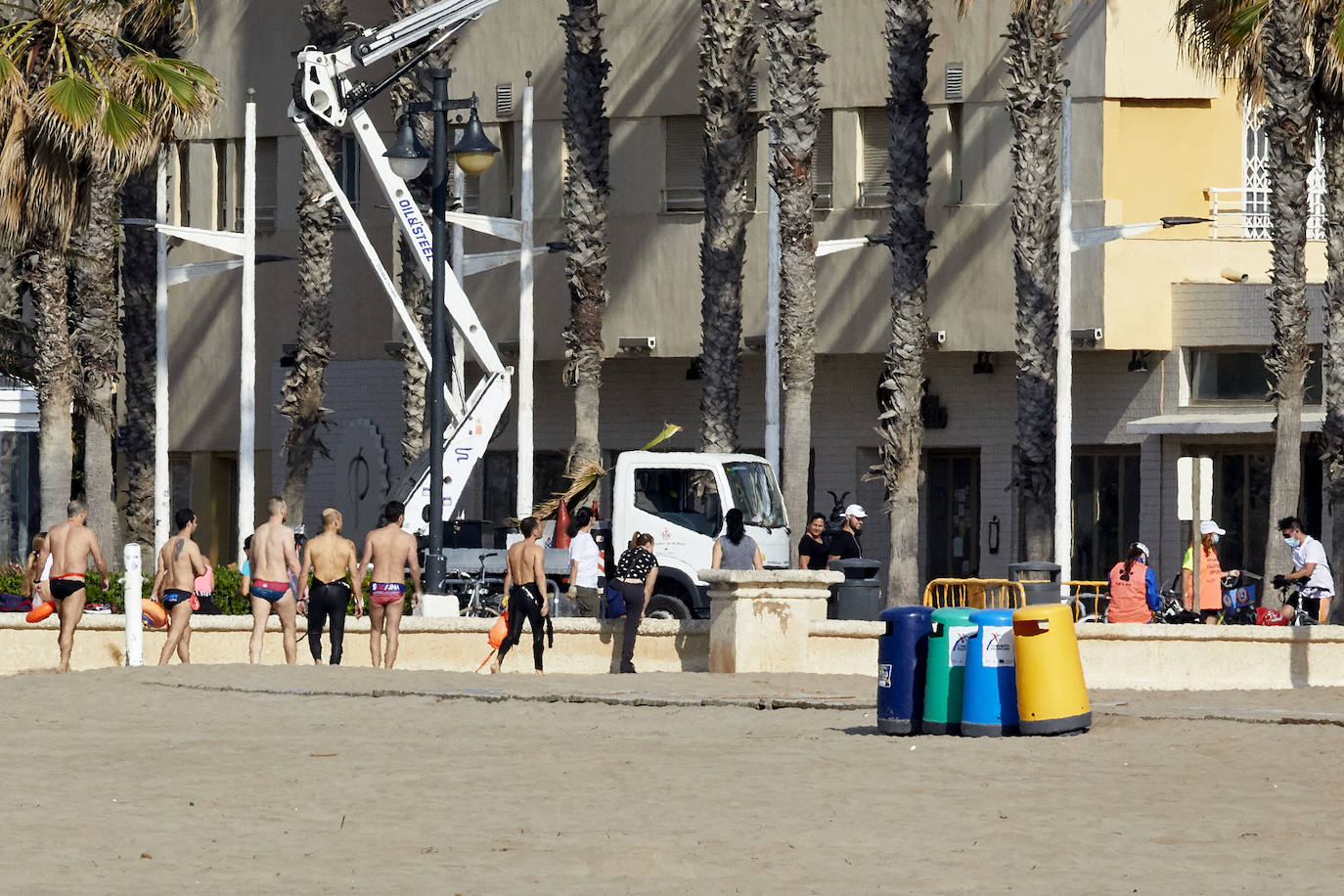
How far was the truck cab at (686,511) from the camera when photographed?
2505 cm

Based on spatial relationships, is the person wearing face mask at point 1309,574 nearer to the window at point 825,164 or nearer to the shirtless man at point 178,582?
the shirtless man at point 178,582

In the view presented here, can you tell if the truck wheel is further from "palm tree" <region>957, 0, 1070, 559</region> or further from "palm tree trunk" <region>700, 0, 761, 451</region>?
"palm tree" <region>957, 0, 1070, 559</region>

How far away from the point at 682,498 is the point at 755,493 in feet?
2.91

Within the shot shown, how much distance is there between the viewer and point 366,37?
26.7 metres

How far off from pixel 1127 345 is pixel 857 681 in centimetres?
1420

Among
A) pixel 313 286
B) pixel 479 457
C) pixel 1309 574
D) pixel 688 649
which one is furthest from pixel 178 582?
pixel 313 286

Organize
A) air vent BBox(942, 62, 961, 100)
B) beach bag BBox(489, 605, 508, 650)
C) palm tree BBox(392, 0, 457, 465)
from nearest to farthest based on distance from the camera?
beach bag BBox(489, 605, 508, 650)
palm tree BBox(392, 0, 457, 465)
air vent BBox(942, 62, 961, 100)

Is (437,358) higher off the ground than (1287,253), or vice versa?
(1287,253)

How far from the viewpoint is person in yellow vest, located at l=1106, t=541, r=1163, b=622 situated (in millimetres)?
24078

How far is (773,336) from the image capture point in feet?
103

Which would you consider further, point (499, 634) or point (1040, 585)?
point (1040, 585)

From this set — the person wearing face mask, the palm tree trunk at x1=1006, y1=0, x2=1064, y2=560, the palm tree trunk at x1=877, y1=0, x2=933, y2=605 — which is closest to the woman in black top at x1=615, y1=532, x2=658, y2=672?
the person wearing face mask

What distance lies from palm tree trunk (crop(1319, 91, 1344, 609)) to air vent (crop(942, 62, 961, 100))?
23.8ft

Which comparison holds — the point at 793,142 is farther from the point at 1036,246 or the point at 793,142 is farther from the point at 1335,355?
the point at 1335,355
